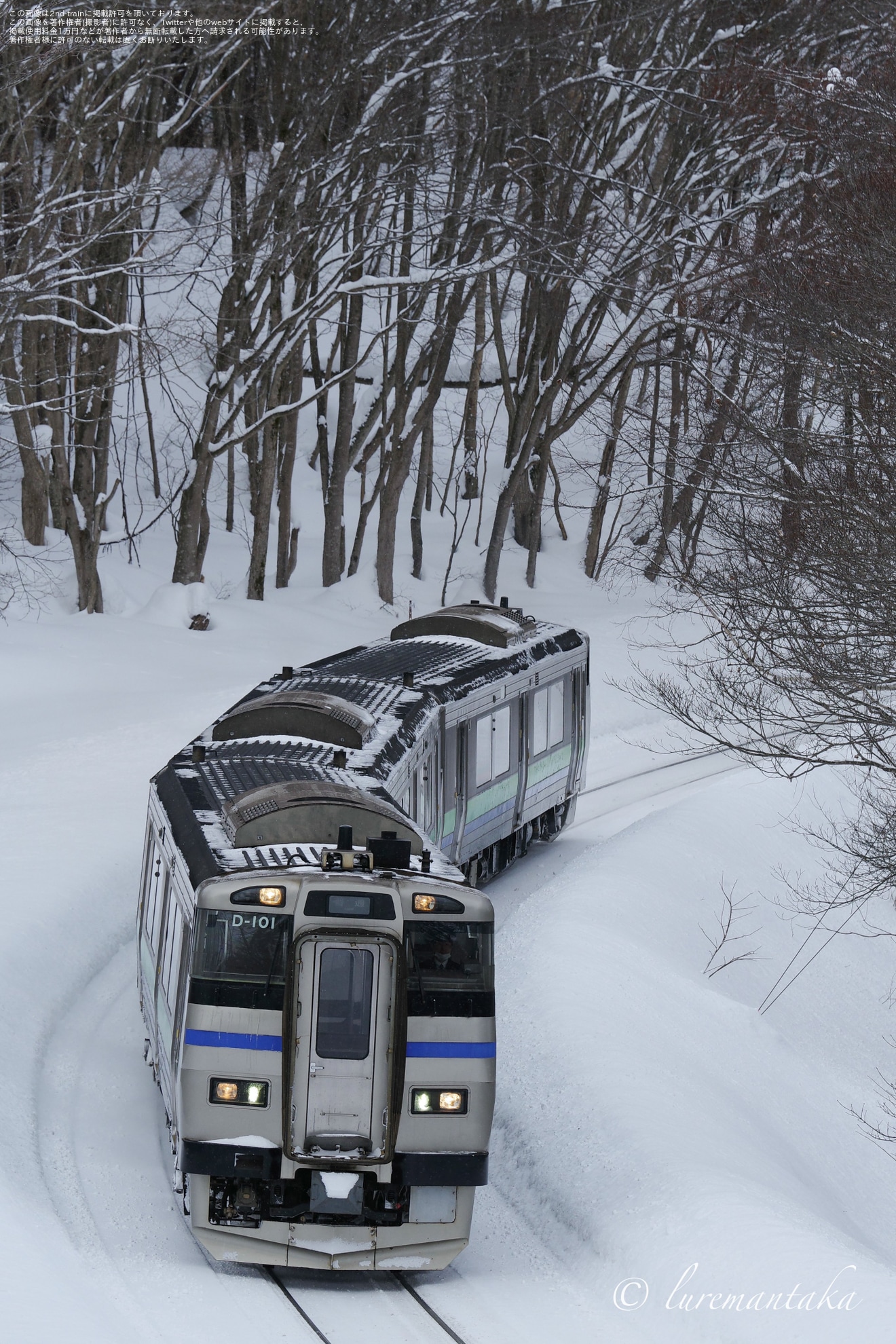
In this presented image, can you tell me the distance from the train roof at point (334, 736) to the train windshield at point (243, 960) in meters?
0.33

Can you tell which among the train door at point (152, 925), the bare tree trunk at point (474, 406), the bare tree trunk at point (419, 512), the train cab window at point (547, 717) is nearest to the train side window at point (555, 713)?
the train cab window at point (547, 717)

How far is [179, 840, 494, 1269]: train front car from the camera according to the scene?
7922mm

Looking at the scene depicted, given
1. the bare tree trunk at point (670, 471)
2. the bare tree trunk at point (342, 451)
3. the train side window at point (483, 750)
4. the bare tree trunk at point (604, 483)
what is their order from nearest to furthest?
the train side window at point (483, 750) < the bare tree trunk at point (670, 471) < the bare tree trunk at point (604, 483) < the bare tree trunk at point (342, 451)

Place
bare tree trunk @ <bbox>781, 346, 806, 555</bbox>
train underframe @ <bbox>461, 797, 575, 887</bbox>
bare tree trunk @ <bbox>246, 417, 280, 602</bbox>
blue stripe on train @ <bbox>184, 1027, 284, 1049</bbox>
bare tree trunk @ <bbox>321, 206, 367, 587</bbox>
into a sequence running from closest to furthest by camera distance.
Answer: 1. blue stripe on train @ <bbox>184, 1027, 284, 1049</bbox>
2. bare tree trunk @ <bbox>781, 346, 806, 555</bbox>
3. train underframe @ <bbox>461, 797, 575, 887</bbox>
4. bare tree trunk @ <bbox>246, 417, 280, 602</bbox>
5. bare tree trunk @ <bbox>321, 206, 367, 587</bbox>

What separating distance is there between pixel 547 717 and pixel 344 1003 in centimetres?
977

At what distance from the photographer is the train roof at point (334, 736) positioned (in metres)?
8.84

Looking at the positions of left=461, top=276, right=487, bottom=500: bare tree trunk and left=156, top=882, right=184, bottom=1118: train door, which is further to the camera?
left=461, top=276, right=487, bottom=500: bare tree trunk

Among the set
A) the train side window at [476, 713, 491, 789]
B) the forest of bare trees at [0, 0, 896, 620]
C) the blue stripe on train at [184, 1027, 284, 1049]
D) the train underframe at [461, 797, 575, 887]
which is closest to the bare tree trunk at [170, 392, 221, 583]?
the forest of bare trees at [0, 0, 896, 620]

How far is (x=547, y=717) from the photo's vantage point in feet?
57.6

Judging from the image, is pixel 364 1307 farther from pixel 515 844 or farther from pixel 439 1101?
pixel 515 844

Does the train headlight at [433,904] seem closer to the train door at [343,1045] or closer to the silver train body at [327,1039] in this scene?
the silver train body at [327,1039]

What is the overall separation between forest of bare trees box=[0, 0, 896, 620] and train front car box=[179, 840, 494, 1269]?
17.2 feet

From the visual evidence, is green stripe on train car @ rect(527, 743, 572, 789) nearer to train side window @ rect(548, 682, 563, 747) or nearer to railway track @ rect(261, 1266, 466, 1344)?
train side window @ rect(548, 682, 563, 747)

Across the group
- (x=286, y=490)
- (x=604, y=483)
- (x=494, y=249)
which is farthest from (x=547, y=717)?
(x=604, y=483)
